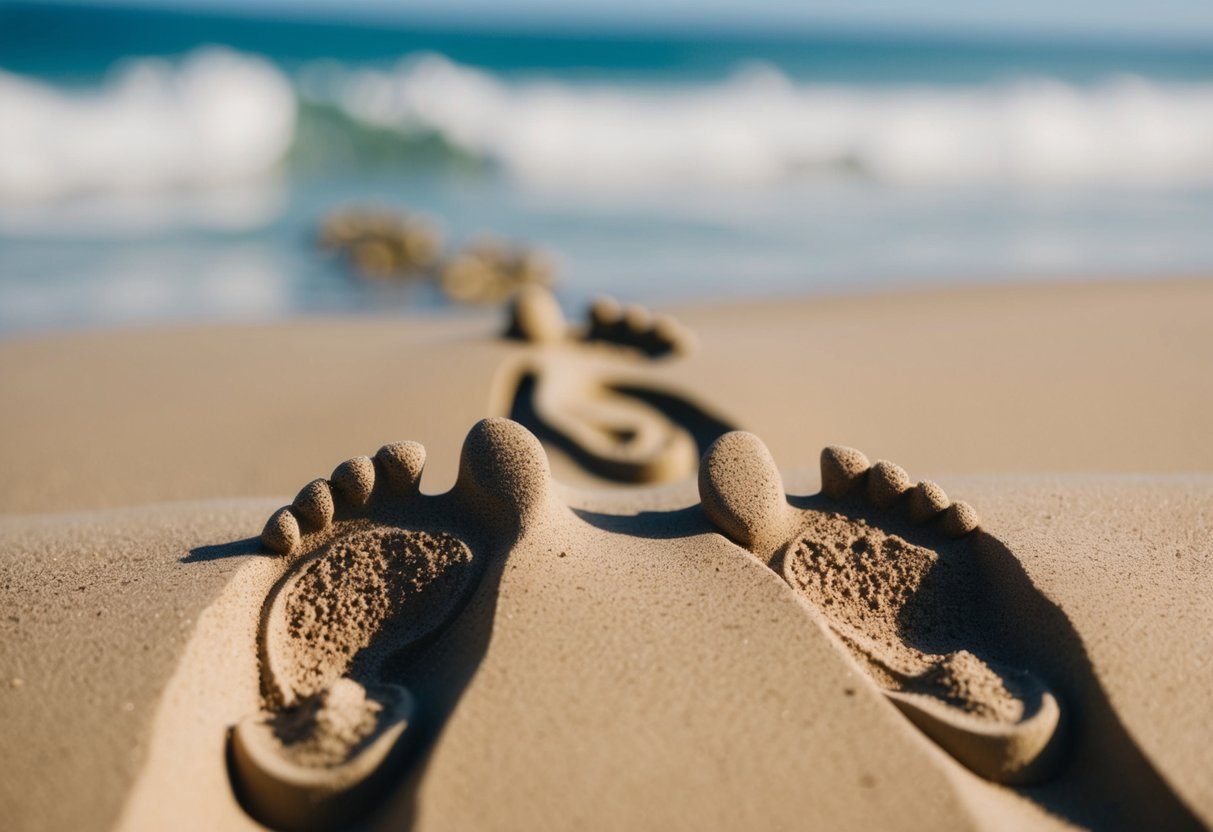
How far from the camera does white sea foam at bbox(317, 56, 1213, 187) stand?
13805 millimetres

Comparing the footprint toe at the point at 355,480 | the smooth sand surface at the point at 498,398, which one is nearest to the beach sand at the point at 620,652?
the footprint toe at the point at 355,480

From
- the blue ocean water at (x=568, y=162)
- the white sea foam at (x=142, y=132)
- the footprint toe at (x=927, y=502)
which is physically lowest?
the white sea foam at (x=142, y=132)

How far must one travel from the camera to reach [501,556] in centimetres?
161

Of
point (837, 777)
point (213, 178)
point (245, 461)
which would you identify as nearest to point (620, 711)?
point (837, 777)

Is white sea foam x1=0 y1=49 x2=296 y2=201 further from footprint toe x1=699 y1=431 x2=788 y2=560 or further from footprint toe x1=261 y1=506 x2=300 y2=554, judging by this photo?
footprint toe x1=699 y1=431 x2=788 y2=560

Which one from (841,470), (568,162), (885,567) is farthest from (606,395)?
(568,162)

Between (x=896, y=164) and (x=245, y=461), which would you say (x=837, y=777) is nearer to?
(x=245, y=461)

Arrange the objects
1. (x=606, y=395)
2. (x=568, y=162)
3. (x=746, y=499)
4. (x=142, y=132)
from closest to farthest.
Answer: (x=746, y=499) < (x=606, y=395) < (x=142, y=132) < (x=568, y=162)

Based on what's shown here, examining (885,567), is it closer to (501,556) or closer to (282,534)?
(501,556)

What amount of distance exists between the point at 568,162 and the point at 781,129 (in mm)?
3424

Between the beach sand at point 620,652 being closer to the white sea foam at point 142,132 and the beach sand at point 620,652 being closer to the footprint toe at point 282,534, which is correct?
the footprint toe at point 282,534

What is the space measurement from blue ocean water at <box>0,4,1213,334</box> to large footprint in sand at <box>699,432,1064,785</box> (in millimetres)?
4308

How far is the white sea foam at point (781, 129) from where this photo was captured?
45.3 feet

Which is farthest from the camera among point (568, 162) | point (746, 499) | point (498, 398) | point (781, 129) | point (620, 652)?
point (781, 129)
